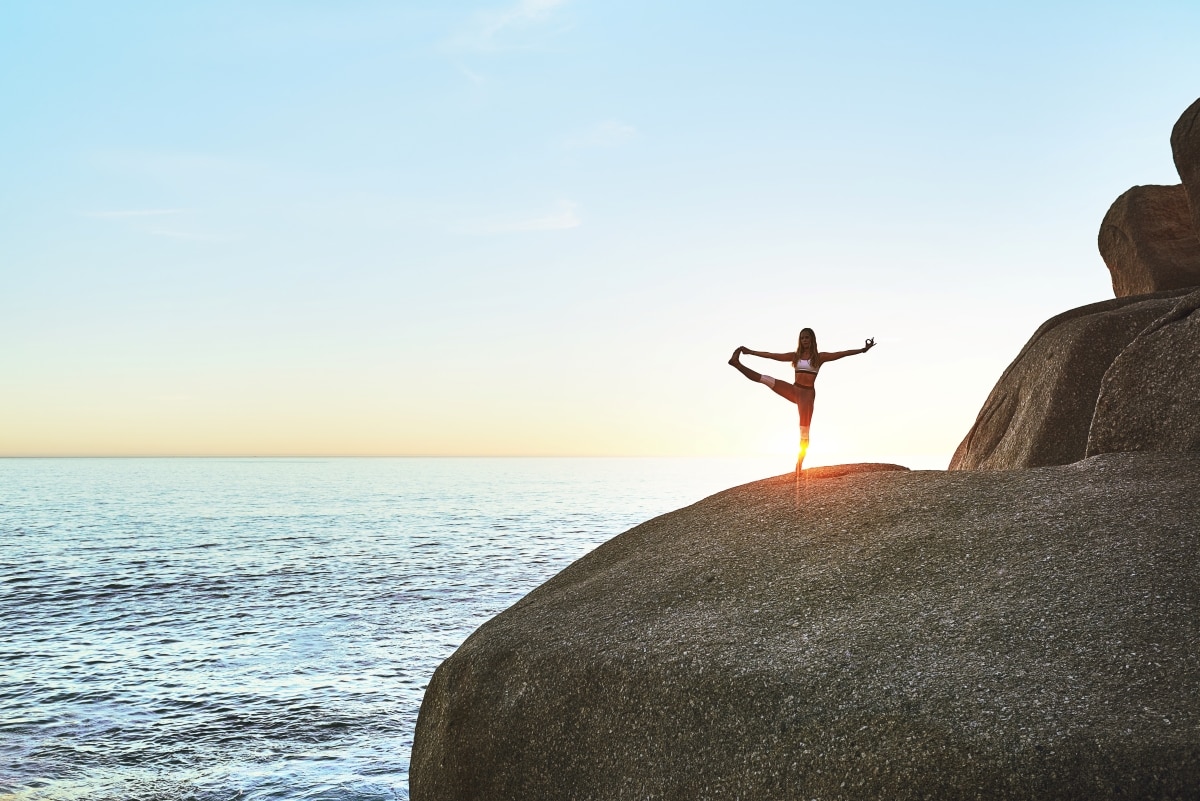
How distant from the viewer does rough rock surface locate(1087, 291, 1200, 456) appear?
12.6 m

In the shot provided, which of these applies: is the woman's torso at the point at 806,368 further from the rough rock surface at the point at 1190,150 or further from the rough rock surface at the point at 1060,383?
the rough rock surface at the point at 1190,150

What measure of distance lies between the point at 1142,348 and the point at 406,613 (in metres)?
24.5

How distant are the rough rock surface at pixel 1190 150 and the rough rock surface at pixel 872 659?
22.6 ft

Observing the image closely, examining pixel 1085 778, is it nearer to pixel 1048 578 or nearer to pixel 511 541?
pixel 1048 578

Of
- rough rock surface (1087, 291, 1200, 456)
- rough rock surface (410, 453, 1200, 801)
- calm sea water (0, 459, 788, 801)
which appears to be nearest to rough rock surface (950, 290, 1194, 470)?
rough rock surface (1087, 291, 1200, 456)

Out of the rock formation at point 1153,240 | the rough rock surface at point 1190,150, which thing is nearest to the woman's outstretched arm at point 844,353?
the rough rock surface at point 1190,150

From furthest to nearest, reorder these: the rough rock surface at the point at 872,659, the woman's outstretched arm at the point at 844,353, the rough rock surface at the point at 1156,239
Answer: the rough rock surface at the point at 1156,239 → the woman's outstretched arm at the point at 844,353 → the rough rock surface at the point at 872,659

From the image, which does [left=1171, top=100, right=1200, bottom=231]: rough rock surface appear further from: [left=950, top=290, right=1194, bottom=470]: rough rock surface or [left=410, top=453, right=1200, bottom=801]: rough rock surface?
[left=410, top=453, right=1200, bottom=801]: rough rock surface

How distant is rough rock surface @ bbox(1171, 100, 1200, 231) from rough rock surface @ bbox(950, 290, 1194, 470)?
6.69 ft

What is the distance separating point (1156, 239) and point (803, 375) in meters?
11.5

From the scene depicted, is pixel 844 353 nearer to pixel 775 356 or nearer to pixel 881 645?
pixel 775 356

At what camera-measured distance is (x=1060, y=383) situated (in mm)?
16078

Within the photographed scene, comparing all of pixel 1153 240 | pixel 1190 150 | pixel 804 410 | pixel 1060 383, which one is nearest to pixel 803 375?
pixel 804 410

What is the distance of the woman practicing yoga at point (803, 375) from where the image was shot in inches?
604
